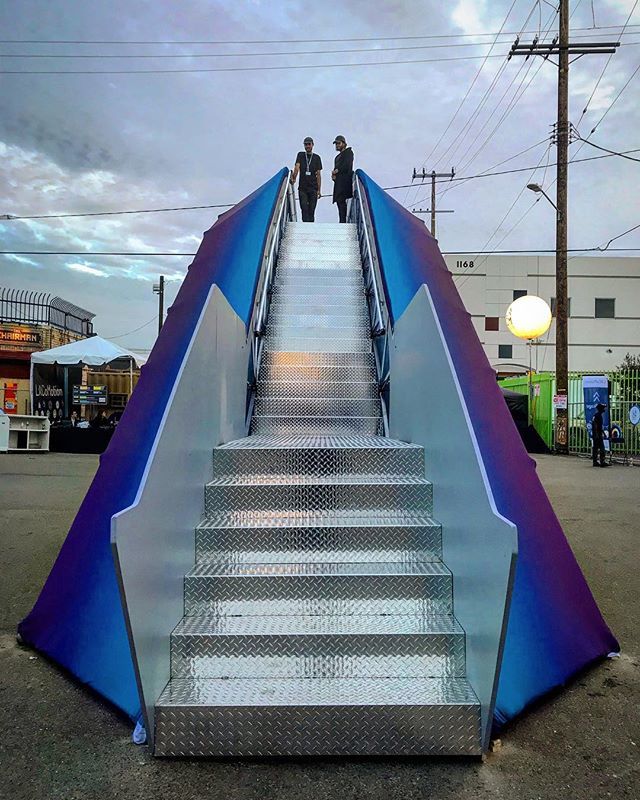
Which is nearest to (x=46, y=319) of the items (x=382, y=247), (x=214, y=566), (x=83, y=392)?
(x=83, y=392)

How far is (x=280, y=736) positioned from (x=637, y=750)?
1.36 m

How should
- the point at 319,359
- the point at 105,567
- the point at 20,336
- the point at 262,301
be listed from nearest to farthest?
the point at 105,567 < the point at 319,359 < the point at 262,301 < the point at 20,336

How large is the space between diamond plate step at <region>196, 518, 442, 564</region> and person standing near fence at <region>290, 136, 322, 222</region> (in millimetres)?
9551

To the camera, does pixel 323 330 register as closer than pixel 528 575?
No

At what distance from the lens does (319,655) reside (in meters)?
2.46

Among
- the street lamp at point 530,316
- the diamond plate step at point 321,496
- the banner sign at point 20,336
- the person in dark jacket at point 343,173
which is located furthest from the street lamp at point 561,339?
the banner sign at point 20,336

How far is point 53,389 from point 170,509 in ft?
52.4

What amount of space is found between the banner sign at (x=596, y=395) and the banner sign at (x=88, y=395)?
1302 cm

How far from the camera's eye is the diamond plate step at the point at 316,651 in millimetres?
2385

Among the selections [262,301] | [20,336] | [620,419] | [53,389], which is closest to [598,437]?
[620,419]

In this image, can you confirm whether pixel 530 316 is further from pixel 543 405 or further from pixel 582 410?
pixel 543 405

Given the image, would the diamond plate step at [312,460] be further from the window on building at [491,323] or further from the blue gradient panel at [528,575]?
the window on building at [491,323]

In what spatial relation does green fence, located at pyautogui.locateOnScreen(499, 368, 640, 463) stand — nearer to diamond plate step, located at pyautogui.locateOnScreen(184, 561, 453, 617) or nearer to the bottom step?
diamond plate step, located at pyautogui.locateOnScreen(184, 561, 453, 617)

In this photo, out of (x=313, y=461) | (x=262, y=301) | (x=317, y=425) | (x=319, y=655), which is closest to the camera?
(x=319, y=655)
